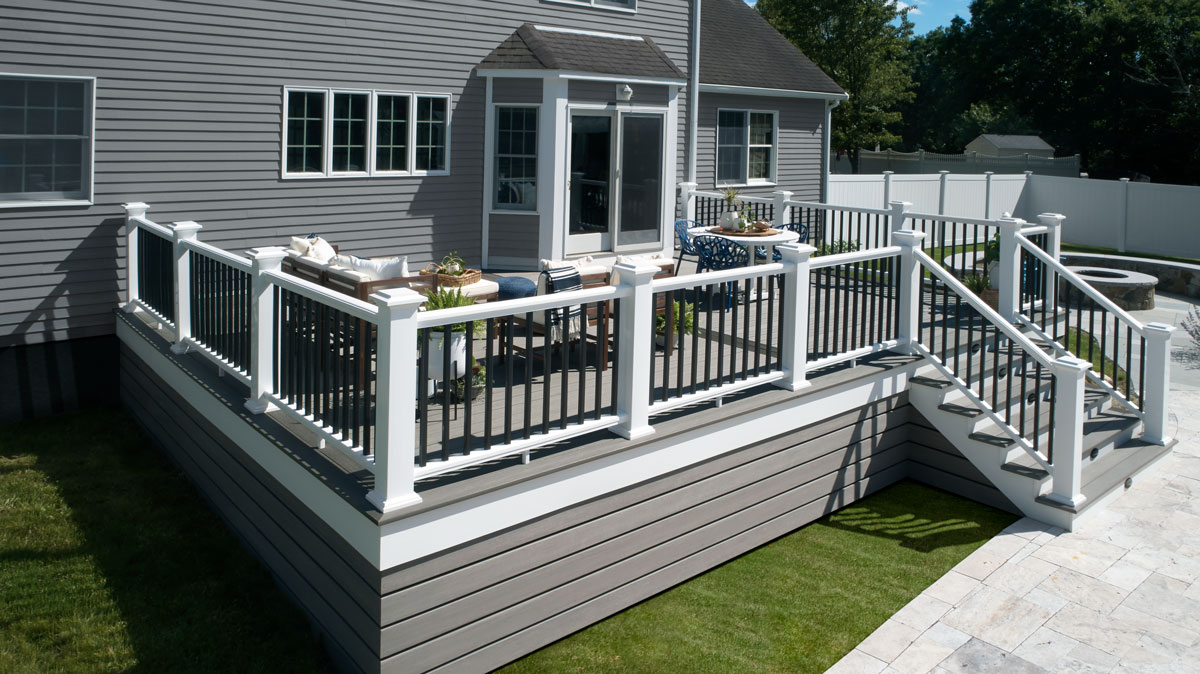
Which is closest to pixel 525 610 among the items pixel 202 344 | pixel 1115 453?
pixel 202 344

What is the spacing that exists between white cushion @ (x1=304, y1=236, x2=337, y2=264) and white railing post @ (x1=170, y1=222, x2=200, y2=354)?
1.22 meters

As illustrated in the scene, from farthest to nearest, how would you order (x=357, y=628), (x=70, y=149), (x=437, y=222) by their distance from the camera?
(x=437, y=222) < (x=70, y=149) < (x=357, y=628)

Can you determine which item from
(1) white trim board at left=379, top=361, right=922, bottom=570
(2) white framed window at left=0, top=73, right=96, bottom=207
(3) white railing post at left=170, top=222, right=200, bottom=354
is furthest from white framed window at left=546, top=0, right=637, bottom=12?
(1) white trim board at left=379, top=361, right=922, bottom=570

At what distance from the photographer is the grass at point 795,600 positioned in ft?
17.4

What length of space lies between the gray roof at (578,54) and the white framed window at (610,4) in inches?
13.0

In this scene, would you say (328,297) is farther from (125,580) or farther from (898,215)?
(898,215)

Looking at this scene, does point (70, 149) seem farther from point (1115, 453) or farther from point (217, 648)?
point (1115, 453)

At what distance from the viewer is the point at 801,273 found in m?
6.54

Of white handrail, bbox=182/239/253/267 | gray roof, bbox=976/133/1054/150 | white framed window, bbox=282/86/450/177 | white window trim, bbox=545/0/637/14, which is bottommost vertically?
white handrail, bbox=182/239/253/267

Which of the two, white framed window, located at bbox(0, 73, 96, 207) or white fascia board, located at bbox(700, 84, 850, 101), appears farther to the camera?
white fascia board, located at bbox(700, 84, 850, 101)

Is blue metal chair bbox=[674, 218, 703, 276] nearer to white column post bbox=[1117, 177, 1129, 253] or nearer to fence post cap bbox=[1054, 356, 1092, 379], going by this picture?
fence post cap bbox=[1054, 356, 1092, 379]

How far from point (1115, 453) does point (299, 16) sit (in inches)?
317

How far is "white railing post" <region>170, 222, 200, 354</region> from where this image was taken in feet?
23.3

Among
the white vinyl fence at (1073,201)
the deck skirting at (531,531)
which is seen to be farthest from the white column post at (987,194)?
the deck skirting at (531,531)
